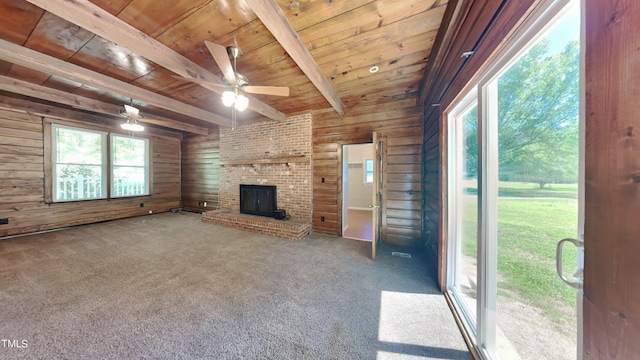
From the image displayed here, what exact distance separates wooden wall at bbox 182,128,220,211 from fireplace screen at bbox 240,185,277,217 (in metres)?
1.45

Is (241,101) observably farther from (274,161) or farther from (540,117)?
(540,117)

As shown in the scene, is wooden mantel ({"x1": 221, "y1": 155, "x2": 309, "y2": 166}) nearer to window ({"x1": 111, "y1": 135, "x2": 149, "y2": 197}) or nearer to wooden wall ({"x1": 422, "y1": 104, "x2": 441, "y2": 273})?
wooden wall ({"x1": 422, "y1": 104, "x2": 441, "y2": 273})

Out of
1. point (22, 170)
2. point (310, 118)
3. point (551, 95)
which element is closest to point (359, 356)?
point (551, 95)

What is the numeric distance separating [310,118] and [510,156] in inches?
A: 141

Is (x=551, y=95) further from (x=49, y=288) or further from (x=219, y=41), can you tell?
(x=49, y=288)

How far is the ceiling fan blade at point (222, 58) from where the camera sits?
185 cm

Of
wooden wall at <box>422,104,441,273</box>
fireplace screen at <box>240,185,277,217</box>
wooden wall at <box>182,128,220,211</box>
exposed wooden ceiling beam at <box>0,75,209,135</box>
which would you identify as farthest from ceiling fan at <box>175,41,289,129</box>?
wooden wall at <box>182,128,220,211</box>

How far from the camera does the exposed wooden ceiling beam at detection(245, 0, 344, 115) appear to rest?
155 cm

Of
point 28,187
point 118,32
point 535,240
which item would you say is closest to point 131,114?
point 118,32

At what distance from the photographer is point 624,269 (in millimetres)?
563

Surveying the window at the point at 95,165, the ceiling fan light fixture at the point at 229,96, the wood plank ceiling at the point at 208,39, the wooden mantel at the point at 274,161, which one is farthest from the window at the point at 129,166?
the ceiling fan light fixture at the point at 229,96

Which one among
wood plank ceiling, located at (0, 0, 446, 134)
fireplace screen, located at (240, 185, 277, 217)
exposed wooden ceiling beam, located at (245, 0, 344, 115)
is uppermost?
wood plank ceiling, located at (0, 0, 446, 134)

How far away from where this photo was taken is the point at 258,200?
4922 mm

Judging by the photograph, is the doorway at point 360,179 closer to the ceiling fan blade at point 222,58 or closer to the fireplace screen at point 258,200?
the fireplace screen at point 258,200
